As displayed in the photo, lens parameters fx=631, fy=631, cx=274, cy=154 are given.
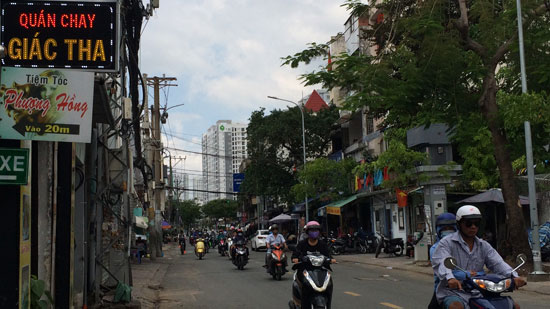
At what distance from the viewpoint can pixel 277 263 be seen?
1806 cm

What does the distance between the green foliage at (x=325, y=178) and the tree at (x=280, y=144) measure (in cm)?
821

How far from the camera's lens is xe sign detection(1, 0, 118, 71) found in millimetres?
8312

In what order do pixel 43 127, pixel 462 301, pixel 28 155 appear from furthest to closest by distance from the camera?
pixel 43 127 < pixel 28 155 < pixel 462 301

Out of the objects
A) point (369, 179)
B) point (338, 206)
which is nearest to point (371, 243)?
point (369, 179)

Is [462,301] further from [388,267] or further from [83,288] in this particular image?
[388,267]

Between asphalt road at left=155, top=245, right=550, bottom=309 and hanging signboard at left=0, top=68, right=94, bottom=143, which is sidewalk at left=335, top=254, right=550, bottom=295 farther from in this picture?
hanging signboard at left=0, top=68, right=94, bottom=143

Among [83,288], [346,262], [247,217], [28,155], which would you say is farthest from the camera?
[247,217]

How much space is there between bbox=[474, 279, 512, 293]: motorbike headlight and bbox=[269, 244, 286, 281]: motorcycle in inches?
510

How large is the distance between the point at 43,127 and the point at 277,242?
37.6 feet

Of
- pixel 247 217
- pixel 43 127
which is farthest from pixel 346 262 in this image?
pixel 247 217

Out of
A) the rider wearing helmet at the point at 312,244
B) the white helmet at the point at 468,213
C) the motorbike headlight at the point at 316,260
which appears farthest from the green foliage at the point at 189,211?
the white helmet at the point at 468,213

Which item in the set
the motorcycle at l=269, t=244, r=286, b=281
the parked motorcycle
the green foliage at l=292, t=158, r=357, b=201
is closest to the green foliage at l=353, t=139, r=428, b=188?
the parked motorcycle

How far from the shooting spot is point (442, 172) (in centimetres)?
2298

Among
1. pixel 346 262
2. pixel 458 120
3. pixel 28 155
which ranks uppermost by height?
pixel 458 120
